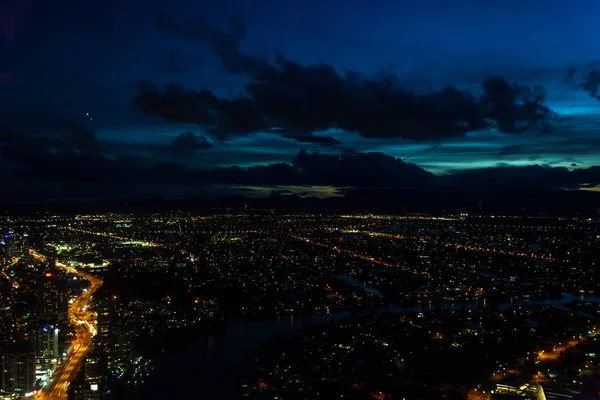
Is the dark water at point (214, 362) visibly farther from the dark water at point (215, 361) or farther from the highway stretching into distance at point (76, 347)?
the highway stretching into distance at point (76, 347)

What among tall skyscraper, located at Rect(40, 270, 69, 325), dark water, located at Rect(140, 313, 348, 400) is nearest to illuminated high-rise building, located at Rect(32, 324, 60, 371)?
dark water, located at Rect(140, 313, 348, 400)

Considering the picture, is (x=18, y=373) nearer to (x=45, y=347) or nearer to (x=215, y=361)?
(x=45, y=347)

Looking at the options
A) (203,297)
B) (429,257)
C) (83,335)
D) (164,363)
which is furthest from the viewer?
(429,257)

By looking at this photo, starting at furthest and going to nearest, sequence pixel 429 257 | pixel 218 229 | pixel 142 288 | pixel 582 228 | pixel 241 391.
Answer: pixel 218 229
pixel 582 228
pixel 429 257
pixel 142 288
pixel 241 391

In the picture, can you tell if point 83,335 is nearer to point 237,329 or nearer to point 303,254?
point 237,329

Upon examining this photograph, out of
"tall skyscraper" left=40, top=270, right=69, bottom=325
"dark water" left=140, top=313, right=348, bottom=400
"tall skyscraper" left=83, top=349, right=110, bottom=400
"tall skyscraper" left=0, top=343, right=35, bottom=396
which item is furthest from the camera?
"tall skyscraper" left=40, top=270, right=69, bottom=325

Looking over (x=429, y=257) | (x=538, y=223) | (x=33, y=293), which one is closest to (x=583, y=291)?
(x=429, y=257)

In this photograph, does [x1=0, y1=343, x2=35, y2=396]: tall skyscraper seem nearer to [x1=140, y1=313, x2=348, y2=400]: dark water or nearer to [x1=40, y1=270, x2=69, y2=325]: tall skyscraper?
[x1=140, y1=313, x2=348, y2=400]: dark water
